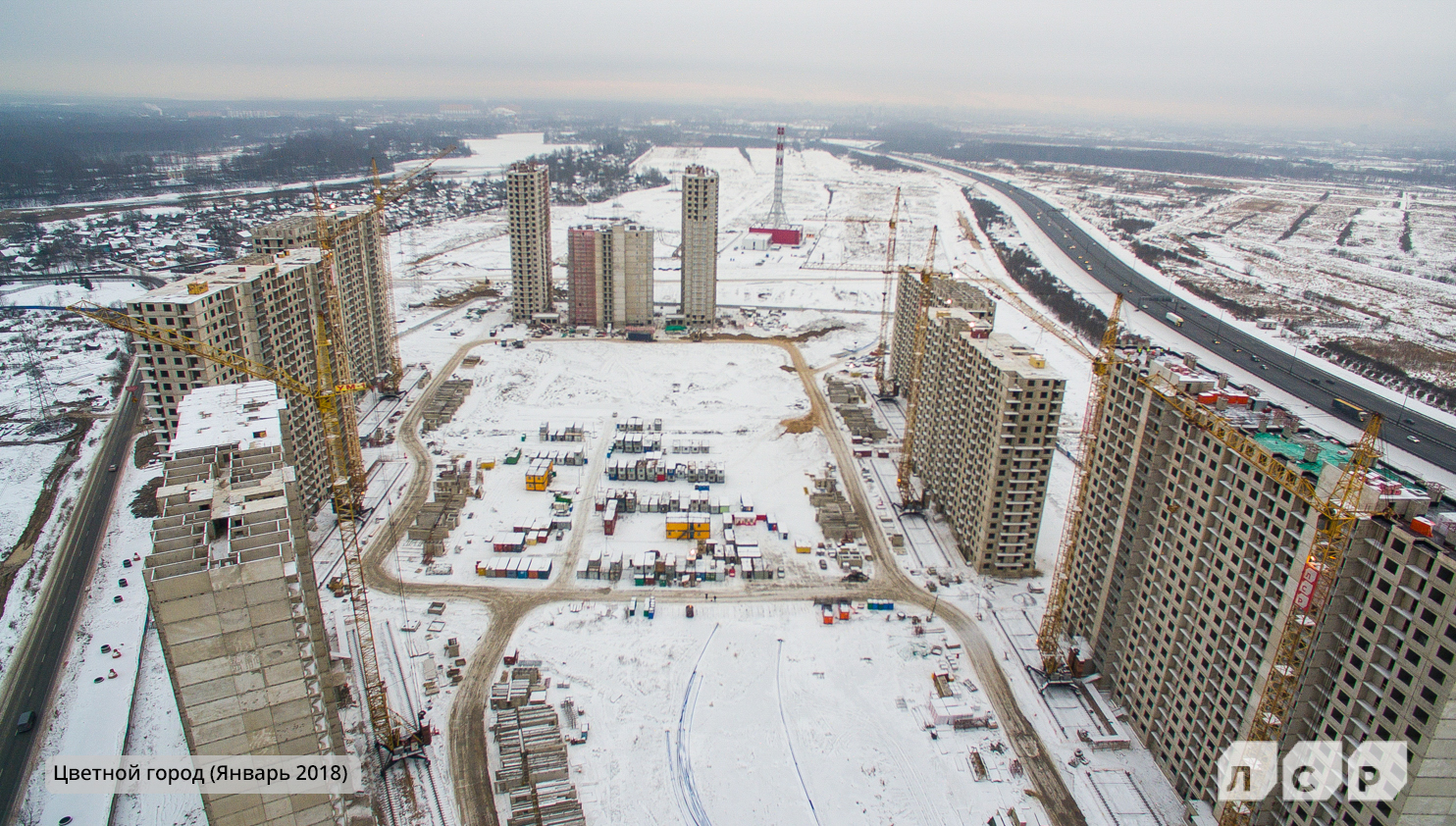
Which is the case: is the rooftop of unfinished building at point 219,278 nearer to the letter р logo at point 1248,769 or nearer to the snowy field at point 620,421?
the snowy field at point 620,421

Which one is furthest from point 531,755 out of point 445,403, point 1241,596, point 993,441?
point 445,403

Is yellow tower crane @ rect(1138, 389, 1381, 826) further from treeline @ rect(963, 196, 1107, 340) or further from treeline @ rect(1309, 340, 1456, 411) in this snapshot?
treeline @ rect(963, 196, 1107, 340)

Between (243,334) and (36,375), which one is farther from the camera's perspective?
(36,375)

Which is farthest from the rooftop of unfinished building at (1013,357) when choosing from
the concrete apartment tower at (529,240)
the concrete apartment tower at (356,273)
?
the concrete apartment tower at (529,240)

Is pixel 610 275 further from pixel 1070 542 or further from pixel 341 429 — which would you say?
pixel 1070 542

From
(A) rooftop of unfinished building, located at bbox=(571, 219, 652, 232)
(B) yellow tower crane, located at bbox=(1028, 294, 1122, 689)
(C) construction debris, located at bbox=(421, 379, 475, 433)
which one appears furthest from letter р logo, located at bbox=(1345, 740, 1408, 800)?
(A) rooftop of unfinished building, located at bbox=(571, 219, 652, 232)
